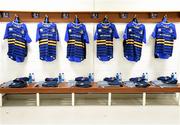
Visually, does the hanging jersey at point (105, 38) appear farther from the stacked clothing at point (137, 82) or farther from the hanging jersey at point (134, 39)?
the stacked clothing at point (137, 82)

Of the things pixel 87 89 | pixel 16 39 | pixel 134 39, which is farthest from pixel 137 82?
pixel 16 39

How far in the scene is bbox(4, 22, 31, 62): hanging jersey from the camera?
4402 millimetres

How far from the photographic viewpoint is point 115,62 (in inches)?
185

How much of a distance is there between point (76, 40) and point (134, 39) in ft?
3.56

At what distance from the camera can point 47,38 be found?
4449 millimetres

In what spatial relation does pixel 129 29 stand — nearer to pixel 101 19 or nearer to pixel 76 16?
pixel 101 19

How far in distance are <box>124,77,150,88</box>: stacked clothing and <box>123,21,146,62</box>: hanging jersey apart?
36 centimetres

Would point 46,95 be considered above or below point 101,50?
below

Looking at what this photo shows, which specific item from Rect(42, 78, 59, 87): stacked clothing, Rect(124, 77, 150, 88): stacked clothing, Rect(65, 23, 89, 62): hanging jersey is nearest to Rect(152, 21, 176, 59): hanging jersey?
Rect(124, 77, 150, 88): stacked clothing
